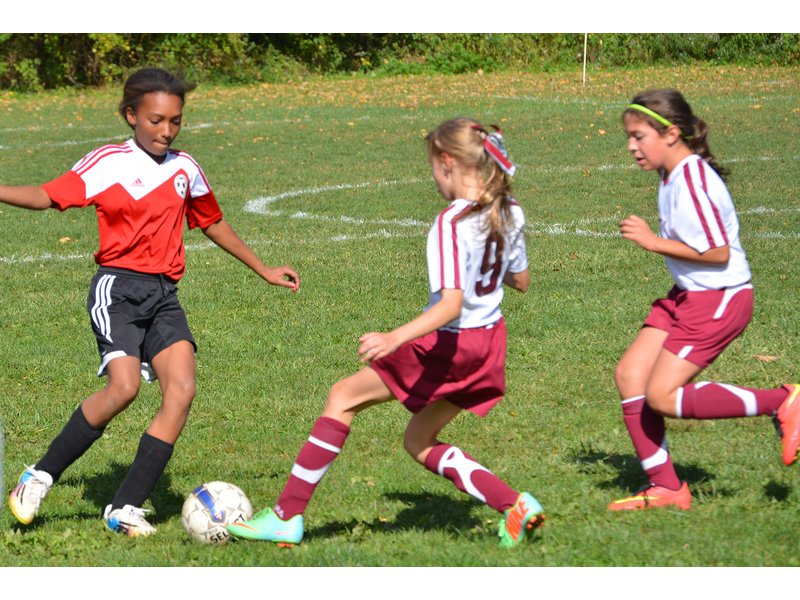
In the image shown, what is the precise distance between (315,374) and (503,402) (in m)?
1.25

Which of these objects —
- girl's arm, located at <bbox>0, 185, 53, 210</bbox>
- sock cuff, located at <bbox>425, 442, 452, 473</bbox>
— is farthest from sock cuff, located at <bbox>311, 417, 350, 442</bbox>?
girl's arm, located at <bbox>0, 185, 53, 210</bbox>

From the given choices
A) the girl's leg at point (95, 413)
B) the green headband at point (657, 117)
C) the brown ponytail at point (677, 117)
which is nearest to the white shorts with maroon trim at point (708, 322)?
the brown ponytail at point (677, 117)

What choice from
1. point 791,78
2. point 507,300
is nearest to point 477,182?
point 507,300

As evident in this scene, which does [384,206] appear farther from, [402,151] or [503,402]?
[503,402]

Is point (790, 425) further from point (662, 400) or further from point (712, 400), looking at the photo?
point (662, 400)

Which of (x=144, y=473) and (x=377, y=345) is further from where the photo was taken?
(x=144, y=473)

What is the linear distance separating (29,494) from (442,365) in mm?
1863

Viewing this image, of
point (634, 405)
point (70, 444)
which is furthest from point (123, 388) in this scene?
point (634, 405)

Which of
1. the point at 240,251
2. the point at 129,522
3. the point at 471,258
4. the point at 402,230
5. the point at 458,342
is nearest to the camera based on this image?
the point at 471,258

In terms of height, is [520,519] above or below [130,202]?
below

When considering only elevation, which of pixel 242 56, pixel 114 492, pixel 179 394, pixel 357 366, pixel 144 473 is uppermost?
pixel 179 394

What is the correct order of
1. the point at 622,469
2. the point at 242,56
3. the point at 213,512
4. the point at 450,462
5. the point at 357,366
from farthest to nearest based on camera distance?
the point at 242,56
the point at 357,366
the point at 622,469
the point at 213,512
the point at 450,462

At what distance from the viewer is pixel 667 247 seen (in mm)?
4527

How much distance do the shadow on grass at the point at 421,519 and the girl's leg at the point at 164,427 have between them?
27.2 inches
